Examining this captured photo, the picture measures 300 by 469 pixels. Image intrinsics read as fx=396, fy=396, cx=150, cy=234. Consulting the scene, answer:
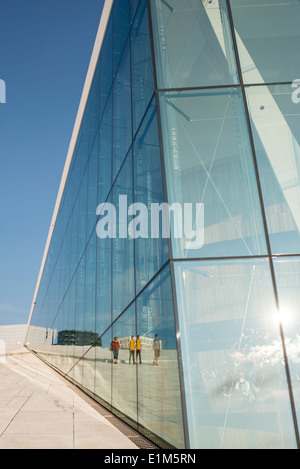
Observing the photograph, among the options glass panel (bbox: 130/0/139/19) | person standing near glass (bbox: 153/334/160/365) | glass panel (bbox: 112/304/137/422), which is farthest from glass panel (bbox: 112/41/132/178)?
person standing near glass (bbox: 153/334/160/365)

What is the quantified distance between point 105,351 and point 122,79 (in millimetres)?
6953

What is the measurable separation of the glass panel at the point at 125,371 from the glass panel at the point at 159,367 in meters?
0.53

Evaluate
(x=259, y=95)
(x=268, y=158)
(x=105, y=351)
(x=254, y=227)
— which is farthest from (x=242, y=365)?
(x=105, y=351)

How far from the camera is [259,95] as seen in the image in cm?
652

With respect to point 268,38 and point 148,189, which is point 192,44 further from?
point 148,189

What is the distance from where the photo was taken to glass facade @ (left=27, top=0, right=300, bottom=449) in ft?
16.8

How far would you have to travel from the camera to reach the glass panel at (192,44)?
6734 millimetres

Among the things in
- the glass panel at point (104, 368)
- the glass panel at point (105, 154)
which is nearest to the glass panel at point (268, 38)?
the glass panel at point (105, 154)

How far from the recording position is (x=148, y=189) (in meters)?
7.06

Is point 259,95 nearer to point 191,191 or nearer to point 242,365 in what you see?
point 191,191

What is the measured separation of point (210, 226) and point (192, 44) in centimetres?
344

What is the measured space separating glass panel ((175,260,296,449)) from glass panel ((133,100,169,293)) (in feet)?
2.86

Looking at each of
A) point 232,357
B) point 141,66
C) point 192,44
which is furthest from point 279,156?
point 141,66

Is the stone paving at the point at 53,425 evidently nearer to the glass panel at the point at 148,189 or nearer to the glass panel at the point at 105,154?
the glass panel at the point at 148,189
